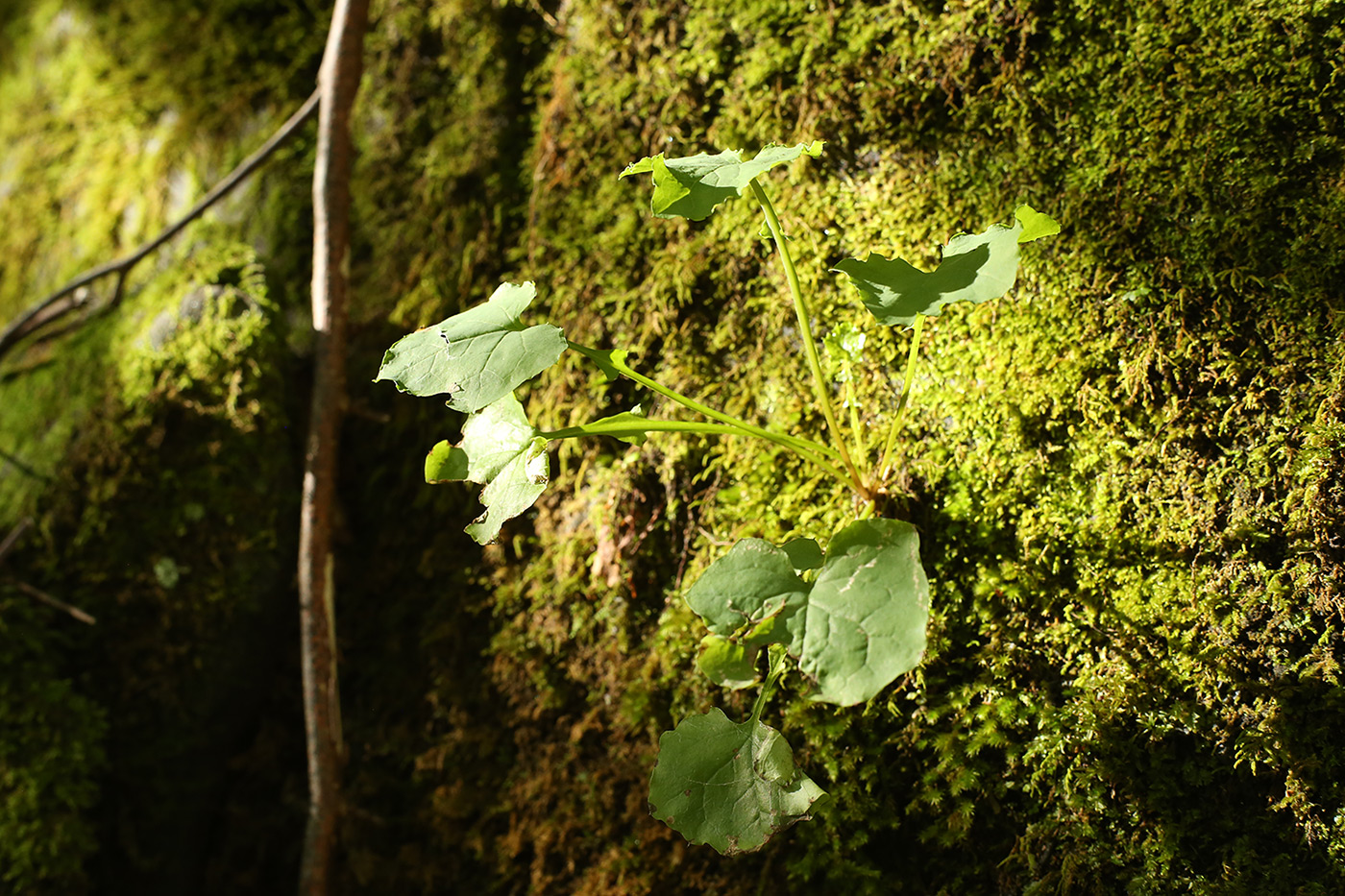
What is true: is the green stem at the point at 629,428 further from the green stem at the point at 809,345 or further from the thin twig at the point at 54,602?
the thin twig at the point at 54,602

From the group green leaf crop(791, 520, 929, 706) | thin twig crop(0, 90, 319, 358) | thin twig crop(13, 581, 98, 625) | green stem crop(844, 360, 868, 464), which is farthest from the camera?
thin twig crop(0, 90, 319, 358)

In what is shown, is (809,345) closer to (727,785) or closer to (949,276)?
(949,276)

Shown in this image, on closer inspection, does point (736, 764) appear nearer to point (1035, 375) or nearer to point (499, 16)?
point (1035, 375)


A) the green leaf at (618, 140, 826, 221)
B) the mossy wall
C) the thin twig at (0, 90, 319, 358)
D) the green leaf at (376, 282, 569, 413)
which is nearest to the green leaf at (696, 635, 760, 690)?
the mossy wall

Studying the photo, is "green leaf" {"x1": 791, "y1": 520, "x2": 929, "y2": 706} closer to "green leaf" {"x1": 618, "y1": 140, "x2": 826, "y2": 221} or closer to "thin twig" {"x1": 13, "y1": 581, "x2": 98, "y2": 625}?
"green leaf" {"x1": 618, "y1": 140, "x2": 826, "y2": 221}

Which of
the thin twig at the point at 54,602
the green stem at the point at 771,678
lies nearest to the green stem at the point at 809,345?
the green stem at the point at 771,678

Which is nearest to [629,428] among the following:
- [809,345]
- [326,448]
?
[809,345]
